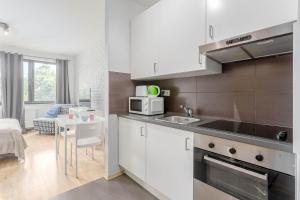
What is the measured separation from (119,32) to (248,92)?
1.74 metres

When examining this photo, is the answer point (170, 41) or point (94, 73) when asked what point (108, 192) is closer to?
point (170, 41)

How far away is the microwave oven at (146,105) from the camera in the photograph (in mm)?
2090

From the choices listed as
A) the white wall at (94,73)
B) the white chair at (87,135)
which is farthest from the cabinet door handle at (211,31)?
the white wall at (94,73)

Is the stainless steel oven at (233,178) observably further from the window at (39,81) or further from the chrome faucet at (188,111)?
the window at (39,81)

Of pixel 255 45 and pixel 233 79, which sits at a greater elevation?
pixel 255 45

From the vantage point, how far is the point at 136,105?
2.26m

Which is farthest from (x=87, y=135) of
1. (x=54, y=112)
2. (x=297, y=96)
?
(x=54, y=112)

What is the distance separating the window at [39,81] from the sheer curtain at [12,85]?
28 centimetres

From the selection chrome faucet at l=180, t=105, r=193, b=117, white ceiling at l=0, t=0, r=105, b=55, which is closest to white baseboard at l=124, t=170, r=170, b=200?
chrome faucet at l=180, t=105, r=193, b=117

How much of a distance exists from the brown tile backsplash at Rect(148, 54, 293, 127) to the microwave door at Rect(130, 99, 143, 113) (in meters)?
0.59

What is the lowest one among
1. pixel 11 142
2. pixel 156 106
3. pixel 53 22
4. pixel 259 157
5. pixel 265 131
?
pixel 11 142

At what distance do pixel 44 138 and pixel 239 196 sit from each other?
4588 millimetres

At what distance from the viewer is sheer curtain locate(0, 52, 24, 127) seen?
461 cm

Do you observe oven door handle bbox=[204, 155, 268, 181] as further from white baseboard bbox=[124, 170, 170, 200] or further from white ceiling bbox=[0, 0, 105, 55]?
white ceiling bbox=[0, 0, 105, 55]
